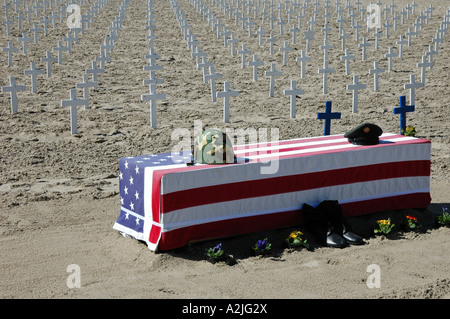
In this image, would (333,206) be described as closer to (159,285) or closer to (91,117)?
(159,285)

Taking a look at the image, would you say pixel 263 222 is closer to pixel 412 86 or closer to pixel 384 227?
pixel 384 227

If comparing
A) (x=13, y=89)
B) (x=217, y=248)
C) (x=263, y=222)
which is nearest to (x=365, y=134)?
(x=263, y=222)

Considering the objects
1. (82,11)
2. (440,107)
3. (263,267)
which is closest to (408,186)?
(263,267)

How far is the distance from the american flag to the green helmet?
14cm

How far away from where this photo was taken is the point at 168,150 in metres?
12.7

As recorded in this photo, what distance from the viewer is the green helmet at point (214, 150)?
812 centimetres

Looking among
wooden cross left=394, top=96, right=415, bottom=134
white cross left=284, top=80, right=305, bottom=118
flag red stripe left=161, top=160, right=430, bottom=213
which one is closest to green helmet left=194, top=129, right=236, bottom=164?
flag red stripe left=161, top=160, right=430, bottom=213

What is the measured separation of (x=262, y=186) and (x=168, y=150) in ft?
15.2

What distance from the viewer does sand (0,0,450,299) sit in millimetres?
7156

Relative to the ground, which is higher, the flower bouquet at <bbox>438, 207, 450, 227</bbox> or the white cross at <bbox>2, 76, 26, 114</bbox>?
the white cross at <bbox>2, 76, 26, 114</bbox>

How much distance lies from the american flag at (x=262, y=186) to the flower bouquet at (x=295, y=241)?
39cm

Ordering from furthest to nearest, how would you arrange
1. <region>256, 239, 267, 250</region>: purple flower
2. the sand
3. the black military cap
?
the black military cap, <region>256, 239, 267, 250</region>: purple flower, the sand

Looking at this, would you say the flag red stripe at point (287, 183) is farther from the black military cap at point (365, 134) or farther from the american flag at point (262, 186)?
the black military cap at point (365, 134)

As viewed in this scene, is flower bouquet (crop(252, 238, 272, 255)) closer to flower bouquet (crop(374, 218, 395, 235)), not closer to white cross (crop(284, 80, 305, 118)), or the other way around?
flower bouquet (crop(374, 218, 395, 235))
